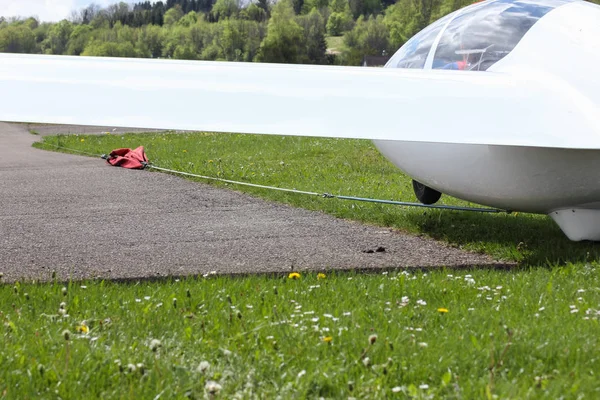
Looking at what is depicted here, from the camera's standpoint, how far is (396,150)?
22.8ft

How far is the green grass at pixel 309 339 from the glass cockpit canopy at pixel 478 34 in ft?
5.69

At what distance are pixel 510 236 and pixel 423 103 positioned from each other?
2.73 m

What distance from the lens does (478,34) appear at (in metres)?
6.20

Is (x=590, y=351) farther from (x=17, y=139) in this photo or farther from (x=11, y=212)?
(x=17, y=139)

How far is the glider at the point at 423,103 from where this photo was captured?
4703mm

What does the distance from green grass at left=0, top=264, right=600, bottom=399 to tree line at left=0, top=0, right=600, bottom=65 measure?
113 meters

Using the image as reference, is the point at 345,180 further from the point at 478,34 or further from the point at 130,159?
the point at 478,34

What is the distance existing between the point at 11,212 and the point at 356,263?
455cm

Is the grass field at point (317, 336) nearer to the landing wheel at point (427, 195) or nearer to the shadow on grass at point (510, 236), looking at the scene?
the shadow on grass at point (510, 236)

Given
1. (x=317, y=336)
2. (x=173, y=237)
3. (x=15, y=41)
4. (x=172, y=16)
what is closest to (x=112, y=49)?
(x=15, y=41)

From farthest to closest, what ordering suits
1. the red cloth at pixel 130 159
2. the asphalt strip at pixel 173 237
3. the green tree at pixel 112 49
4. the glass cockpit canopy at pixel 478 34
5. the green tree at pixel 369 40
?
the green tree at pixel 369 40 < the green tree at pixel 112 49 < the red cloth at pixel 130 159 < the asphalt strip at pixel 173 237 < the glass cockpit canopy at pixel 478 34

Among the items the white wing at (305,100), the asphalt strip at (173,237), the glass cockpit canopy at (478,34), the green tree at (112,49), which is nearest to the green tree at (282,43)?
the green tree at (112,49)

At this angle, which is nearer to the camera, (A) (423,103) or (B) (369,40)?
(A) (423,103)

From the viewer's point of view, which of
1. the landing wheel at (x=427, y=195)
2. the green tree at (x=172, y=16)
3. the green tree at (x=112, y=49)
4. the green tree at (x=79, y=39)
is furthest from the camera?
the green tree at (x=172, y=16)
